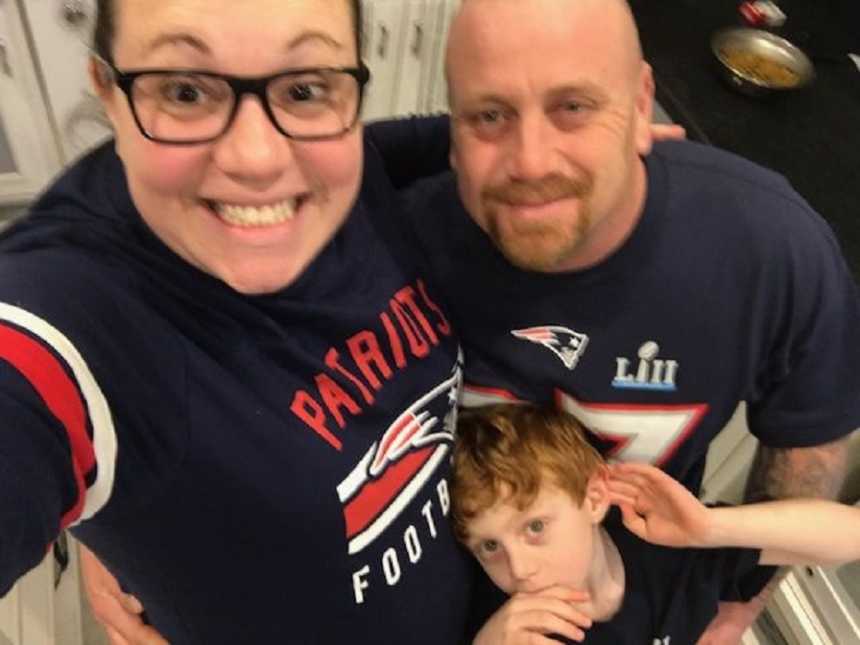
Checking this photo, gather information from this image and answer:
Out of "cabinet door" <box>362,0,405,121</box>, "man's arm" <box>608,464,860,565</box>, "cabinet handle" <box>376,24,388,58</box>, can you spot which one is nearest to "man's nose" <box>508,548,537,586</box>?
"man's arm" <box>608,464,860,565</box>

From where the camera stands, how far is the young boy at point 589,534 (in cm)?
102

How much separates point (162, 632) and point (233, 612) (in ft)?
0.56

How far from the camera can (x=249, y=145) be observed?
0.66 meters

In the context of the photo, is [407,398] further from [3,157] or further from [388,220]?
[3,157]

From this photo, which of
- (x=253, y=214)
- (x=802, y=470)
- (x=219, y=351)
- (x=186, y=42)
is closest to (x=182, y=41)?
(x=186, y=42)

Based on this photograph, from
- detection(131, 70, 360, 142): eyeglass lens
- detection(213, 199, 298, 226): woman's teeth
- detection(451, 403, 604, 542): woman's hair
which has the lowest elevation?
detection(451, 403, 604, 542): woman's hair

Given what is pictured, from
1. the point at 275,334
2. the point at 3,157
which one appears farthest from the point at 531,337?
the point at 3,157

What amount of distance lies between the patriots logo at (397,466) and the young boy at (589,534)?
84mm

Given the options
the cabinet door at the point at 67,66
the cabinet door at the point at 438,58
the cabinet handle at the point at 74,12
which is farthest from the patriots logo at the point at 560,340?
the cabinet handle at the point at 74,12

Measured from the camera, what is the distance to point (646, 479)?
107cm

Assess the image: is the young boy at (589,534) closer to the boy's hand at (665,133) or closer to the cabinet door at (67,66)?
the boy's hand at (665,133)

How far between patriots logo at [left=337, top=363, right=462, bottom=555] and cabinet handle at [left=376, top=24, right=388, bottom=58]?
0.96m

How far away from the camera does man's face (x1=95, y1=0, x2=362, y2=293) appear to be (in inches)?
24.9

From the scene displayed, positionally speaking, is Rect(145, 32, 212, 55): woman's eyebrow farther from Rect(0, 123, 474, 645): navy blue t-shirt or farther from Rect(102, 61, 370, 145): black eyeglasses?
Rect(0, 123, 474, 645): navy blue t-shirt
